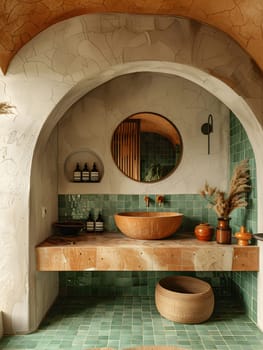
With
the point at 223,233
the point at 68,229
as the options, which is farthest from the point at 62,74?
the point at 223,233

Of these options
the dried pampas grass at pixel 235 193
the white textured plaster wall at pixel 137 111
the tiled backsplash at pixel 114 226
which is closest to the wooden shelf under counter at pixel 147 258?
the dried pampas grass at pixel 235 193

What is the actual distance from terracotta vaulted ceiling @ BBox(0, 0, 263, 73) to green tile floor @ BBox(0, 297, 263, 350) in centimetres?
200

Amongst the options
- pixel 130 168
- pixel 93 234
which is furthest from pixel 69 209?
pixel 130 168

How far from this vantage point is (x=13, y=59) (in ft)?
6.96

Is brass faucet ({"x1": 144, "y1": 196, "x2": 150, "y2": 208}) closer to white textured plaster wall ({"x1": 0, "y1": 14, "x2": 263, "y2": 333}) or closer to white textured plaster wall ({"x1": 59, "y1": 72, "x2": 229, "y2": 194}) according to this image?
white textured plaster wall ({"x1": 59, "y1": 72, "x2": 229, "y2": 194})

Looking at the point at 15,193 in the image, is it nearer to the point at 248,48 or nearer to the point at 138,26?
the point at 138,26

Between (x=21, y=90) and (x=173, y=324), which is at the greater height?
(x=21, y=90)

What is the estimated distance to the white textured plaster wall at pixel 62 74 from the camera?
81.7 inches

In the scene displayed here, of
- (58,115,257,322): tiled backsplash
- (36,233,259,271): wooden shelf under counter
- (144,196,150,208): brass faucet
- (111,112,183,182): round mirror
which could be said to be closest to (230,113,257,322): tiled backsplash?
(58,115,257,322): tiled backsplash

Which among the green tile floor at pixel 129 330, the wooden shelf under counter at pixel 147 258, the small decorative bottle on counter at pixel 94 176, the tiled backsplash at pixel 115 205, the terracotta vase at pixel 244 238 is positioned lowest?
the green tile floor at pixel 129 330

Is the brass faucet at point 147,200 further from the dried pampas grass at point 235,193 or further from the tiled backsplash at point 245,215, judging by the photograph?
the tiled backsplash at point 245,215

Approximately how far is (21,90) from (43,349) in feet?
6.07

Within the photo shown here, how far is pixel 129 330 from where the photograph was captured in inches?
85.2

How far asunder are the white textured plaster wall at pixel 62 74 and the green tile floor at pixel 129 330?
0.21 metres
